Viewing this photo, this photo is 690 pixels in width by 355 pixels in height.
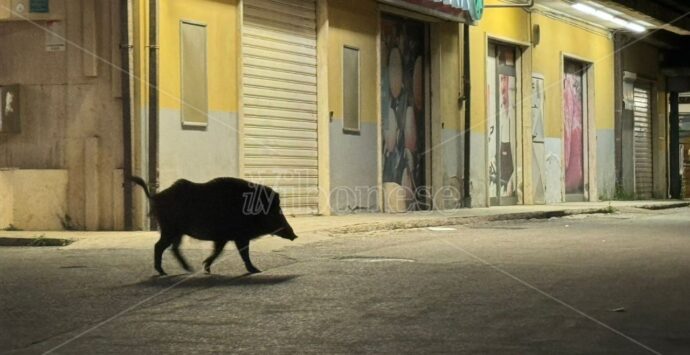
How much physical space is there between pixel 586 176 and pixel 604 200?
0.97 m

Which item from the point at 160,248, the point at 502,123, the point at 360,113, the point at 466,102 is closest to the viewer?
the point at 160,248

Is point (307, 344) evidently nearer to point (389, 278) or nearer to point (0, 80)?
point (389, 278)

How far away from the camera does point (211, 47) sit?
50.4 ft

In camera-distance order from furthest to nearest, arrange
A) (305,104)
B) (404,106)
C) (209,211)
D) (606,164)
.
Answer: (606,164)
(404,106)
(305,104)
(209,211)

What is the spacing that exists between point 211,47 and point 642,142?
68.6 ft

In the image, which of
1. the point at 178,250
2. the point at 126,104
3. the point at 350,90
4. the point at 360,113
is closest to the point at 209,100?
the point at 126,104

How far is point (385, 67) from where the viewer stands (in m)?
20.1

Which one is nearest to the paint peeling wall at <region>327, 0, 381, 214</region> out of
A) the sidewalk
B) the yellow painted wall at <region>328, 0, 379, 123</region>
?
the yellow painted wall at <region>328, 0, 379, 123</region>

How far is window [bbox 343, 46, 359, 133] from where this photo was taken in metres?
18.6

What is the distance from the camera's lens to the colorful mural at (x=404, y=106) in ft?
65.9

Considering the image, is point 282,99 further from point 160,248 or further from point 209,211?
point 209,211

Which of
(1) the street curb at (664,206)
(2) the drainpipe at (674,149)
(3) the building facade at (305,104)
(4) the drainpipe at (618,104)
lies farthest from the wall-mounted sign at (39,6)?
(2) the drainpipe at (674,149)

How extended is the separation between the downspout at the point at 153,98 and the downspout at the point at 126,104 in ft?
0.94

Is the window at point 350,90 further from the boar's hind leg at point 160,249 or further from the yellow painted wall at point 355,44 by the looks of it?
the boar's hind leg at point 160,249
